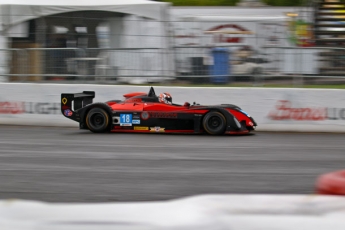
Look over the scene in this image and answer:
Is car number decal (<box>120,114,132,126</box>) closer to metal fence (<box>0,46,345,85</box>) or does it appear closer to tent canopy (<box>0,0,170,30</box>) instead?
metal fence (<box>0,46,345,85</box>)

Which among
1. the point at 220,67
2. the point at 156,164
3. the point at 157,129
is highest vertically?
the point at 220,67

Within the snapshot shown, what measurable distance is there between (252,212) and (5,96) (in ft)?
37.3

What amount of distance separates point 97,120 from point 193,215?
8.94 m

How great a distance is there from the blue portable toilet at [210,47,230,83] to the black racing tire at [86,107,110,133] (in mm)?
2711

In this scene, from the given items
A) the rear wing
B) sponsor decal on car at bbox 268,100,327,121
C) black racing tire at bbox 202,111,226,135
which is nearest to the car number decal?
the rear wing

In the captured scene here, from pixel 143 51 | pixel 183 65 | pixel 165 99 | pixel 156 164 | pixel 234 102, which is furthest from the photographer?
pixel 143 51

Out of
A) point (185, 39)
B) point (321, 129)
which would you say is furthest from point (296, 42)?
point (321, 129)

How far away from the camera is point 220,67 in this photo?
1312 cm

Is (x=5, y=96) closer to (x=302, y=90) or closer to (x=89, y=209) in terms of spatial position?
(x=302, y=90)

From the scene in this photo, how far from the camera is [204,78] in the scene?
13227 mm

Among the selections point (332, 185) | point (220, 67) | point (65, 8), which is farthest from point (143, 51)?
point (332, 185)

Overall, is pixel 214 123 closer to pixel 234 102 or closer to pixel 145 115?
pixel 145 115

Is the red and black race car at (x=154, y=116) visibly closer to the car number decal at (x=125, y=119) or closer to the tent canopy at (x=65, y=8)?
the car number decal at (x=125, y=119)

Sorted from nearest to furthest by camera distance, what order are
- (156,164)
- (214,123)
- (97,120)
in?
(156,164) < (214,123) < (97,120)
